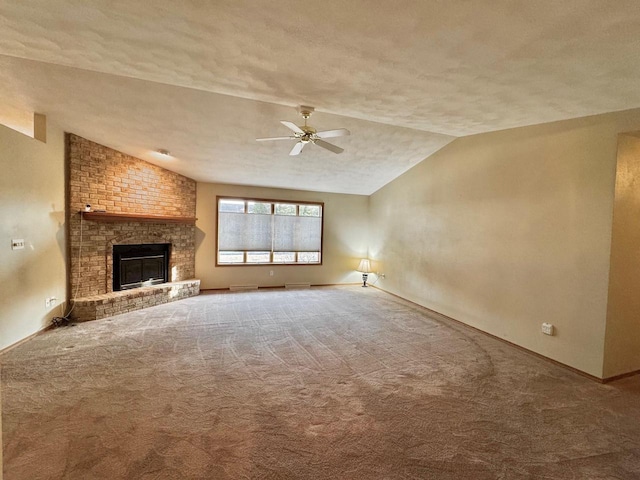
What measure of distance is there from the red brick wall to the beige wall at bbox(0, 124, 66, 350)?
179 mm

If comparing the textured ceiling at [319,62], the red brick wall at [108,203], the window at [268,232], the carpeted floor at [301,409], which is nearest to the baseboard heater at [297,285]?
the window at [268,232]

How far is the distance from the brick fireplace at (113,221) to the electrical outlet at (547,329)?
5911 millimetres

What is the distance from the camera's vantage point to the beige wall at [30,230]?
334cm

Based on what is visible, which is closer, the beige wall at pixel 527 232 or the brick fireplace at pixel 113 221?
the beige wall at pixel 527 232

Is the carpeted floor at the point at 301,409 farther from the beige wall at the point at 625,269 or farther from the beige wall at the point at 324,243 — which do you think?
the beige wall at the point at 324,243

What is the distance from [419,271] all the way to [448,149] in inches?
90.2

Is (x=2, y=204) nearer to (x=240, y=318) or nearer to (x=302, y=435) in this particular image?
(x=240, y=318)

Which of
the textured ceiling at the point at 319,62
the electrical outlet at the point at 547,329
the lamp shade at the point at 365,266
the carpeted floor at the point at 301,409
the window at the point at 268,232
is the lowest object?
the carpeted floor at the point at 301,409

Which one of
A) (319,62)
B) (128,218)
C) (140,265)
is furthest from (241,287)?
(319,62)

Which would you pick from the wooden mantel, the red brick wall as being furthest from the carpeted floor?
the wooden mantel

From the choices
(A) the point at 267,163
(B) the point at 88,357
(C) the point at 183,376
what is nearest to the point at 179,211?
(A) the point at 267,163

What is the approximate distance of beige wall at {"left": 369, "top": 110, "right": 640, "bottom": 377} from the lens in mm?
3061

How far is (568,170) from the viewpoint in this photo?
3297mm

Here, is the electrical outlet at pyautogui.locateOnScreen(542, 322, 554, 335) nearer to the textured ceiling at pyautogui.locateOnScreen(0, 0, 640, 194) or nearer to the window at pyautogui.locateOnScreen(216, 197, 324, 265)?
the textured ceiling at pyautogui.locateOnScreen(0, 0, 640, 194)
